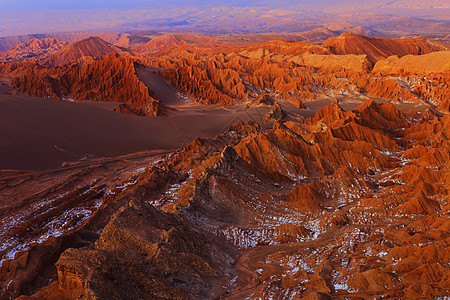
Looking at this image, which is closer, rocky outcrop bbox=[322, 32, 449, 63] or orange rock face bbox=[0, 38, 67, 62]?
rocky outcrop bbox=[322, 32, 449, 63]

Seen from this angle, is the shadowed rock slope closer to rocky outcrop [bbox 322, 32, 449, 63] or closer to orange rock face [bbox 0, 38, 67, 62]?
rocky outcrop [bbox 322, 32, 449, 63]

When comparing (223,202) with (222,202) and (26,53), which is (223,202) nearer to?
(222,202)

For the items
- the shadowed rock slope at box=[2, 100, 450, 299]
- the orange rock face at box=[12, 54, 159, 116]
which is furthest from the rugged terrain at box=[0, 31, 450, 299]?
the orange rock face at box=[12, 54, 159, 116]

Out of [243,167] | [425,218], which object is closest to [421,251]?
[425,218]

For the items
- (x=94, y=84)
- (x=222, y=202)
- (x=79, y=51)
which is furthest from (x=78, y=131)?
(x=79, y=51)

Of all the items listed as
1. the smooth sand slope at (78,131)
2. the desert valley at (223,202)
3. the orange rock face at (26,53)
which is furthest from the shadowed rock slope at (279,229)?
the orange rock face at (26,53)

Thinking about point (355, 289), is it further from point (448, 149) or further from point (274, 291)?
point (448, 149)

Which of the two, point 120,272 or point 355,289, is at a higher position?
point 120,272

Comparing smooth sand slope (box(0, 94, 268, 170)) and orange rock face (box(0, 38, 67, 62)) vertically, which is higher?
orange rock face (box(0, 38, 67, 62))
